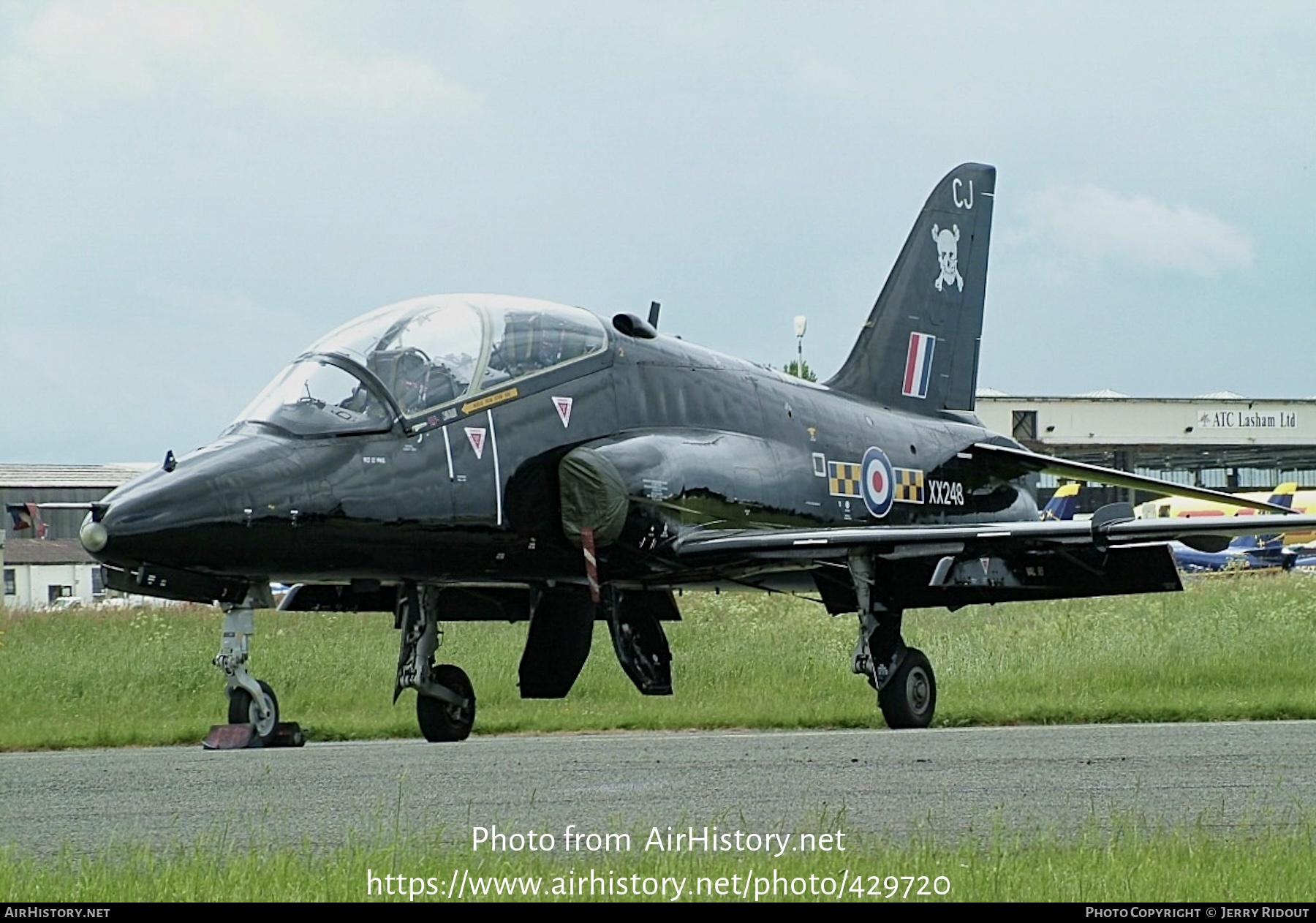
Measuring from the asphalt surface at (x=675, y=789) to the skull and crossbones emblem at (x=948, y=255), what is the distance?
839 cm

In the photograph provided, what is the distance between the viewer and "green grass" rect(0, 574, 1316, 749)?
672 inches

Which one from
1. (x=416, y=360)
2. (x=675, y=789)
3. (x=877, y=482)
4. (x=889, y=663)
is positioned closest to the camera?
(x=675, y=789)

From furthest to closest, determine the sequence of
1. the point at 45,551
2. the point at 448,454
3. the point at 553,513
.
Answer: the point at 45,551 → the point at 553,513 → the point at 448,454

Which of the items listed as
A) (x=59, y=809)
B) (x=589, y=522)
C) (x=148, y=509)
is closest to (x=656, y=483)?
(x=589, y=522)

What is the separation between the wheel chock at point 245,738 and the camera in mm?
11961

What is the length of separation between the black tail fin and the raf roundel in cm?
145

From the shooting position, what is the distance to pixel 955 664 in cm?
2069

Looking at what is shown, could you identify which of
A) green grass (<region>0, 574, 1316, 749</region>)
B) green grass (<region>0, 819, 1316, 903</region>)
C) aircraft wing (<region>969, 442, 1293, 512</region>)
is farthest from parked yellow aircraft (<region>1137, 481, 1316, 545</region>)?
green grass (<region>0, 819, 1316, 903</region>)

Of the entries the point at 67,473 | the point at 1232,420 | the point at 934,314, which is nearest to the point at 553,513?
the point at 934,314

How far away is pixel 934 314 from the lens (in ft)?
63.7

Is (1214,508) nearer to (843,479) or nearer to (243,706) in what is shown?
(843,479)

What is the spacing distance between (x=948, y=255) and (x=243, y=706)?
10.4 meters

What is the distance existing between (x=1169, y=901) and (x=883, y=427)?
11896 mm

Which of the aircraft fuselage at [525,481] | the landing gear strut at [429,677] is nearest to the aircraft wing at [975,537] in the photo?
the aircraft fuselage at [525,481]
